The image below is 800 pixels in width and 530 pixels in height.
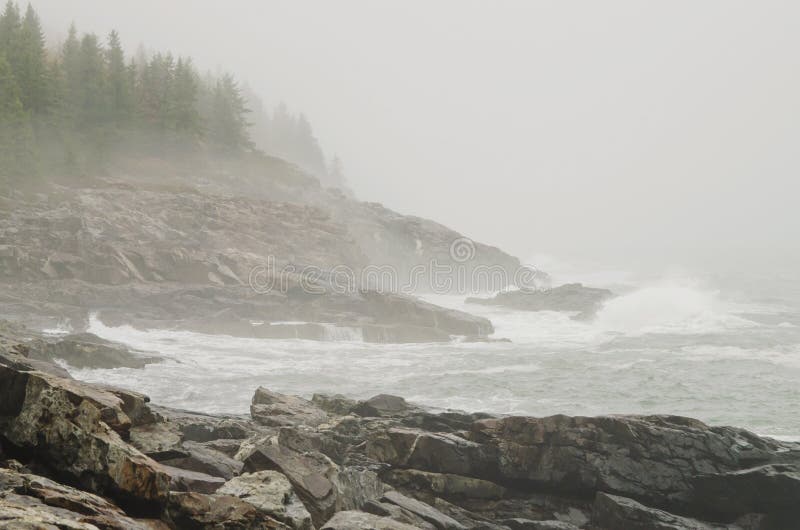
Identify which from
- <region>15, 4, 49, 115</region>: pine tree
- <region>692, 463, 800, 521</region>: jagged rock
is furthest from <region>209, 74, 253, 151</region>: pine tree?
<region>692, 463, 800, 521</region>: jagged rock

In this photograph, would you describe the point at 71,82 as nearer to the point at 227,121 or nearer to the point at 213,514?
the point at 227,121

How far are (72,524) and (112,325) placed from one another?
1315 inches

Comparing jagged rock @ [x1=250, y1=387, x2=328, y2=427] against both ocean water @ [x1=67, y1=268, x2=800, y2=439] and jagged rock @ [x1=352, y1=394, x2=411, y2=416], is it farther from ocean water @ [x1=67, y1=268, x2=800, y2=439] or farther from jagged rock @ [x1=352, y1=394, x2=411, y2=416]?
ocean water @ [x1=67, y1=268, x2=800, y2=439]

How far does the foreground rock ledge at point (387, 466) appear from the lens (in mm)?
8711

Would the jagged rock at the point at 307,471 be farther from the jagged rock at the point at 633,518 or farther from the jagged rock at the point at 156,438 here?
the jagged rock at the point at 633,518

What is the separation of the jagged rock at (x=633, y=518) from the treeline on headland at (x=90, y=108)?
4951 cm

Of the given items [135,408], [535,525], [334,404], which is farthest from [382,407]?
[135,408]

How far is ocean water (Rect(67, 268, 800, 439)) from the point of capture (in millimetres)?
24859

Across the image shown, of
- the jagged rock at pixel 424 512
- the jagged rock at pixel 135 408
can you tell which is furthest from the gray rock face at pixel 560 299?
the jagged rock at pixel 135 408

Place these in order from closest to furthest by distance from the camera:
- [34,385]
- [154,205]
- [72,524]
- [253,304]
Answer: [72,524] < [34,385] < [253,304] < [154,205]

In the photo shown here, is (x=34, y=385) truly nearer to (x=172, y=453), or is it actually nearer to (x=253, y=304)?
(x=172, y=453)

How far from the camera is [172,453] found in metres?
11.7

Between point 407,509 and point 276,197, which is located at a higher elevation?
point 276,197

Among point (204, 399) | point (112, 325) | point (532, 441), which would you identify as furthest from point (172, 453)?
point (112, 325)
